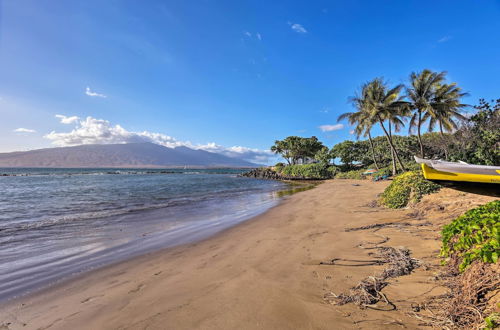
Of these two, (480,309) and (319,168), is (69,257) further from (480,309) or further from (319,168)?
(319,168)

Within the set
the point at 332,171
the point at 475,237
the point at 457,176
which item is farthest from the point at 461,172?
the point at 332,171

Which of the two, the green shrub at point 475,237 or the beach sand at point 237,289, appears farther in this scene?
the beach sand at point 237,289

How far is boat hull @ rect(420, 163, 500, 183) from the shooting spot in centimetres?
581

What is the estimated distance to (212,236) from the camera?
287 inches

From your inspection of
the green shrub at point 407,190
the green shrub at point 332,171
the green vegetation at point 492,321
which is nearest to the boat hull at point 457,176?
the green shrub at point 407,190

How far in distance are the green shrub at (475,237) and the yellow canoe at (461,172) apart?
3178 millimetres

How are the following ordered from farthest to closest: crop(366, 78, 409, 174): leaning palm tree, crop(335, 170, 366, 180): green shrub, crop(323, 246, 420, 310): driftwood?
1. crop(335, 170, 366, 180): green shrub
2. crop(366, 78, 409, 174): leaning palm tree
3. crop(323, 246, 420, 310): driftwood

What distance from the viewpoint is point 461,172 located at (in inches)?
244

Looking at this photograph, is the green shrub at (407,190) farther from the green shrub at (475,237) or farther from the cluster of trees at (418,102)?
the cluster of trees at (418,102)

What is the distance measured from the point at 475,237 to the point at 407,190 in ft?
23.8

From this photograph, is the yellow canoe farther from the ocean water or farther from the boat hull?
the ocean water

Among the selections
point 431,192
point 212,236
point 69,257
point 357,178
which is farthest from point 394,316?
point 357,178

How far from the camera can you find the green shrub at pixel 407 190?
8.59m

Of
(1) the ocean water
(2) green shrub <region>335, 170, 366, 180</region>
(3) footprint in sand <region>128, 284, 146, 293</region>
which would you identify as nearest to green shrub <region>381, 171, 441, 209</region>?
(1) the ocean water
